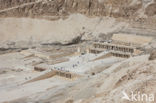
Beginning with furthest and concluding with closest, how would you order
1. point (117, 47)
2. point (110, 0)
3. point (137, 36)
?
point (110, 0)
point (137, 36)
point (117, 47)

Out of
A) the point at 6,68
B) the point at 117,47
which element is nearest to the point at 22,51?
the point at 6,68

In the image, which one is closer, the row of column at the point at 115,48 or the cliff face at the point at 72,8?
the row of column at the point at 115,48

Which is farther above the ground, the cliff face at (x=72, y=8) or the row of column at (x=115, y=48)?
the cliff face at (x=72, y=8)

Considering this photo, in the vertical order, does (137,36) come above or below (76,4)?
below

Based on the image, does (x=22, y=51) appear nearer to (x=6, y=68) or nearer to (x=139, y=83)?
(x=6, y=68)

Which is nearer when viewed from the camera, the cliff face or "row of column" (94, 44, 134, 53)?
"row of column" (94, 44, 134, 53)

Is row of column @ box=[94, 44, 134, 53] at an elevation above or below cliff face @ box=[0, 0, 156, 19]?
below

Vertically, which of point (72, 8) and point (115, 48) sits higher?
point (72, 8)

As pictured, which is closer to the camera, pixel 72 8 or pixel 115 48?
pixel 115 48
